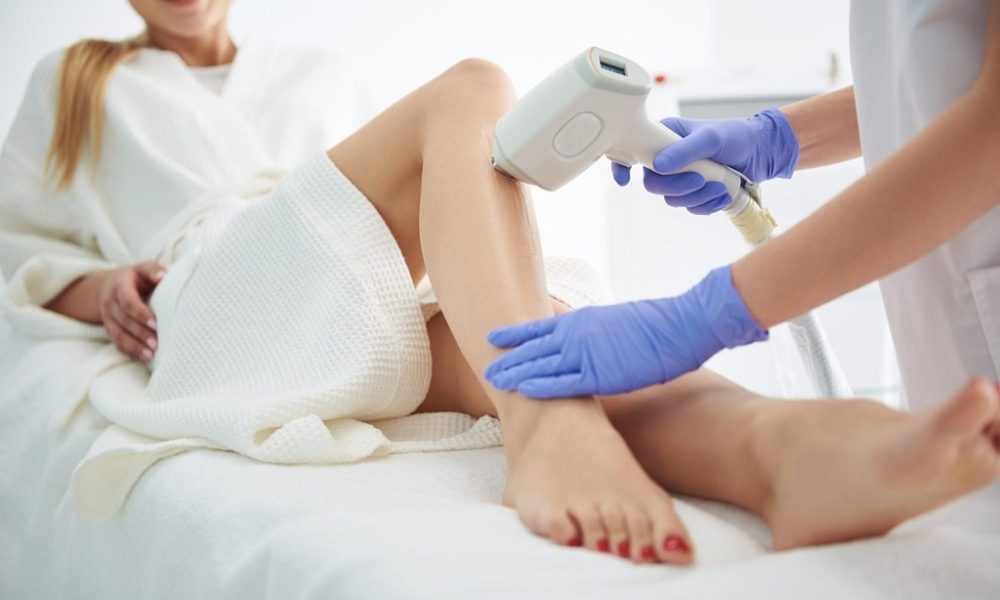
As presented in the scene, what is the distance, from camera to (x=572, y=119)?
819 millimetres

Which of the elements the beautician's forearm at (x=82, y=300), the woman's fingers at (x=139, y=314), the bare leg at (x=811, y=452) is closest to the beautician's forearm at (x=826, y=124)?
the bare leg at (x=811, y=452)

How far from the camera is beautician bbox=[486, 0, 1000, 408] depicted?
66 centimetres

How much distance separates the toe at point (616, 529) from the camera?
0.61m

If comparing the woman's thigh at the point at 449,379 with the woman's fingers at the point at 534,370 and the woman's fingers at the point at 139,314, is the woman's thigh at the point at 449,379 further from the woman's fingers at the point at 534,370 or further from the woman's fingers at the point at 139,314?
the woman's fingers at the point at 139,314

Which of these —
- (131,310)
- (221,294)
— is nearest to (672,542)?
(221,294)

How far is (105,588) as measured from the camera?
0.93 m

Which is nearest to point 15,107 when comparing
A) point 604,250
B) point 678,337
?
point 604,250

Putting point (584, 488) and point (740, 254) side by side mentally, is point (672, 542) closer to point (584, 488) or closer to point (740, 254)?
point (584, 488)

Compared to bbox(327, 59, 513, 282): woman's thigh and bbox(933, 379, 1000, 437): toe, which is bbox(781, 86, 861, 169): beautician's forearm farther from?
bbox(933, 379, 1000, 437): toe

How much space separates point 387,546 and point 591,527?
0.46 feet

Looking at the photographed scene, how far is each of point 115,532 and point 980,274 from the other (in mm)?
878

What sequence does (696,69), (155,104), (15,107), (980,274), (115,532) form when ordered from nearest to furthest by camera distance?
(980,274)
(115,532)
(155,104)
(15,107)
(696,69)

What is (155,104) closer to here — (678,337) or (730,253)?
(678,337)

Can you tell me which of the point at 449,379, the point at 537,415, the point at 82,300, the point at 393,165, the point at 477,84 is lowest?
the point at 82,300
